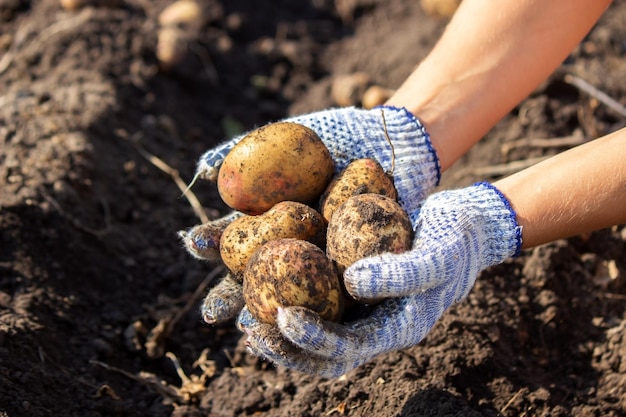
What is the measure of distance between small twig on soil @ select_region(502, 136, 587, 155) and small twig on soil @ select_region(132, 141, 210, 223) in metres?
1.62

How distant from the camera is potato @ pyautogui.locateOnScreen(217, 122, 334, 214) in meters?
2.40

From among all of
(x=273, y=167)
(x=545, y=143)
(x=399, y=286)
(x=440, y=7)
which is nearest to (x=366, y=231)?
(x=399, y=286)

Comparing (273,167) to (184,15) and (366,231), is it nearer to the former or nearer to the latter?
(366,231)

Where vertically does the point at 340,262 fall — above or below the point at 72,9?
below

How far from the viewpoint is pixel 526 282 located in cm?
308

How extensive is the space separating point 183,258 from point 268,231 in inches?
51.6

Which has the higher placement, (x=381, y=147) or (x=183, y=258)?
(x=381, y=147)

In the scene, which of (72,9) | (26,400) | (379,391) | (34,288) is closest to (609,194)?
(379,391)

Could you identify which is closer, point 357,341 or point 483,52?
point 357,341

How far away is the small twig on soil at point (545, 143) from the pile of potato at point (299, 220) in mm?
1549

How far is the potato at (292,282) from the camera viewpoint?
2.07 m

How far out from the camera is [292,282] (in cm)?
206

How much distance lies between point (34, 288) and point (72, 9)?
8.11 ft

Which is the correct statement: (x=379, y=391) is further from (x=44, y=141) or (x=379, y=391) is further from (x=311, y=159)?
(x=44, y=141)
